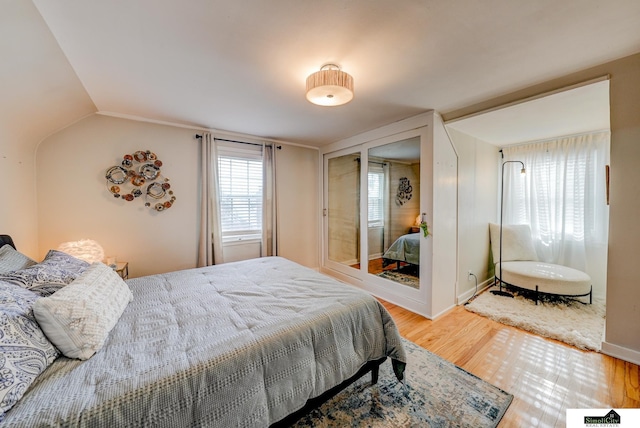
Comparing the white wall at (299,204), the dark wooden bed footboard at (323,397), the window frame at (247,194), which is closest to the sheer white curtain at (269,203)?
the window frame at (247,194)

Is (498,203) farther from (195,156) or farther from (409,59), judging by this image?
(195,156)

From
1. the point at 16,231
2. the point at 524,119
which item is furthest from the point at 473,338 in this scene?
the point at 16,231

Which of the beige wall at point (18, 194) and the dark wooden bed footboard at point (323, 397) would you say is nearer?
the dark wooden bed footboard at point (323, 397)

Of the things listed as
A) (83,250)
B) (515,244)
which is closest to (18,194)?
(83,250)

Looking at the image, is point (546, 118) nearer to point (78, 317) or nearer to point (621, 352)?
point (621, 352)

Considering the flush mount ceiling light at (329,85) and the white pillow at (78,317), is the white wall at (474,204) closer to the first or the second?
the flush mount ceiling light at (329,85)

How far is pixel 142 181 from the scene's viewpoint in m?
2.90

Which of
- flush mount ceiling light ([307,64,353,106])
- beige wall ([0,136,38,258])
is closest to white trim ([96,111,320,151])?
beige wall ([0,136,38,258])

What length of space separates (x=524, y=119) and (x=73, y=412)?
414 cm

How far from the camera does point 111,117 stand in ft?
9.00

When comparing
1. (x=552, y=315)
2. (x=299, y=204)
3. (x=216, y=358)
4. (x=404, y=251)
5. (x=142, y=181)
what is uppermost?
(x=142, y=181)

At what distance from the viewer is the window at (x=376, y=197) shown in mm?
3504

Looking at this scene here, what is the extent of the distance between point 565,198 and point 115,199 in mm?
5943

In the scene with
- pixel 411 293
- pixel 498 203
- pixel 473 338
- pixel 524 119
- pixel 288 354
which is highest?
pixel 524 119
